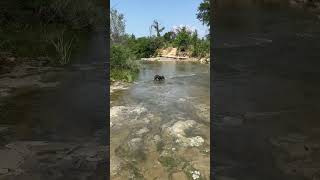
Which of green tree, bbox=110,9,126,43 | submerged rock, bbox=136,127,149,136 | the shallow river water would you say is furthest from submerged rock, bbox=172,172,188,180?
green tree, bbox=110,9,126,43

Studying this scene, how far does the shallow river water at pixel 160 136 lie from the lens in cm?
409

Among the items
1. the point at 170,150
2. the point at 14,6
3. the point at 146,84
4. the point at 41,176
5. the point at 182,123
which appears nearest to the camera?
the point at 41,176

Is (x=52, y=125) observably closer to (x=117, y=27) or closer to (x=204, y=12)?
(x=117, y=27)

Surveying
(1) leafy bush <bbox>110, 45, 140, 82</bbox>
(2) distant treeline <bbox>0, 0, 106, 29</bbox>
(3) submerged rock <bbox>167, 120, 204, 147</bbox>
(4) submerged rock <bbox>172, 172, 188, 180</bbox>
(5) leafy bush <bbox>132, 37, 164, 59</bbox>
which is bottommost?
(4) submerged rock <bbox>172, 172, 188, 180</bbox>

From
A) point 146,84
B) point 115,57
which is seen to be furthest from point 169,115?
point 115,57

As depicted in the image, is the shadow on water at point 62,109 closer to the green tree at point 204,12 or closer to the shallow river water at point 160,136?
the shallow river water at point 160,136
